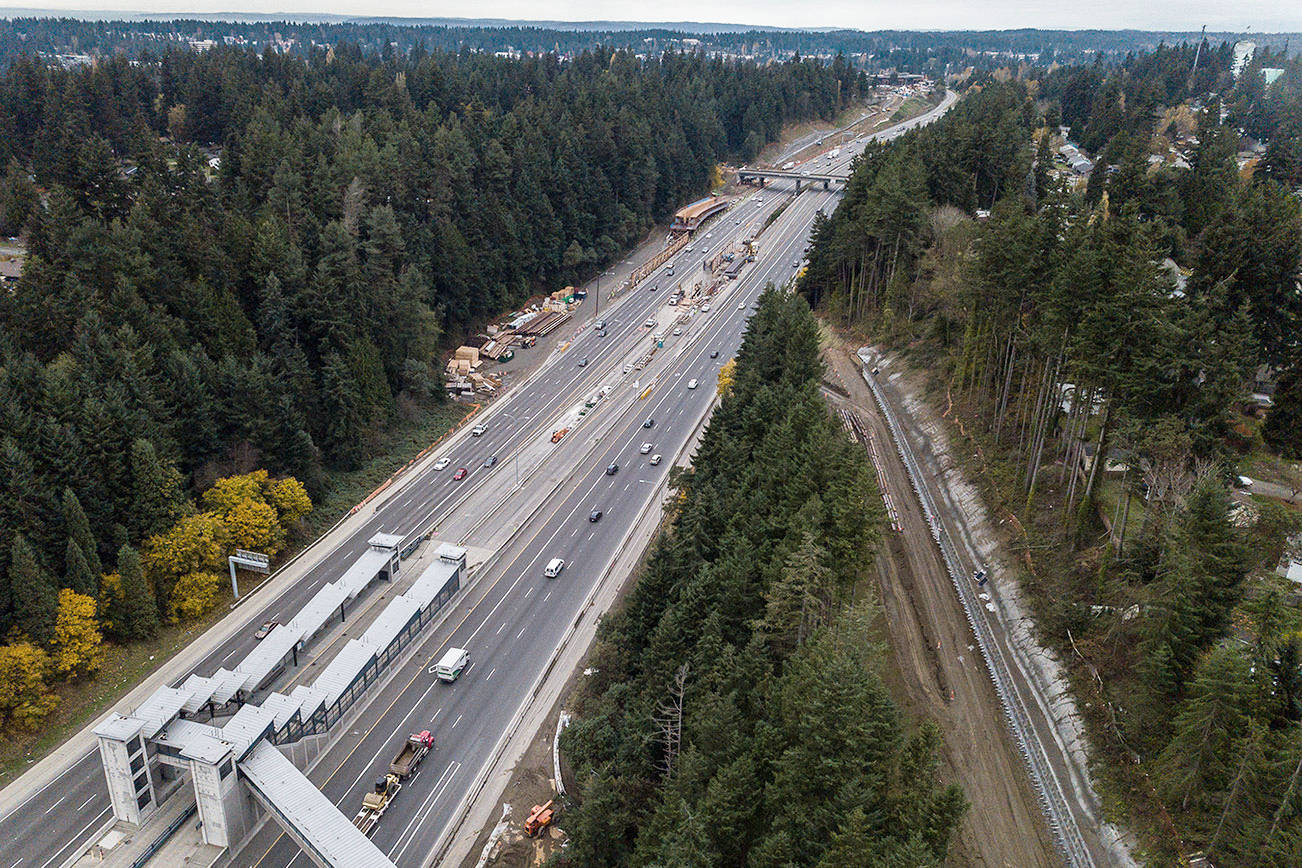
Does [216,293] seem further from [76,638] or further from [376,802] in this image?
[376,802]

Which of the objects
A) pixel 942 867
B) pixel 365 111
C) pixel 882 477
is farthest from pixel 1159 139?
pixel 942 867

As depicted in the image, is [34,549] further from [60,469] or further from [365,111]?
[365,111]

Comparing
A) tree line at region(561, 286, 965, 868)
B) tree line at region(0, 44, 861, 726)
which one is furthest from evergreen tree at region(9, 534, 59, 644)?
tree line at region(561, 286, 965, 868)

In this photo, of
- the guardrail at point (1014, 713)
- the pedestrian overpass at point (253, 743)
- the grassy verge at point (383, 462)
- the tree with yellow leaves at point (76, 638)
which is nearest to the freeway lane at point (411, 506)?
the grassy verge at point (383, 462)

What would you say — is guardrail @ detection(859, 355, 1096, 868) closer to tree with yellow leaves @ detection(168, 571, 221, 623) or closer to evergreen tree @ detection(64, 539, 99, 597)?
tree with yellow leaves @ detection(168, 571, 221, 623)

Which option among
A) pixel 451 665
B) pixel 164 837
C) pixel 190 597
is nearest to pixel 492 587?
pixel 451 665

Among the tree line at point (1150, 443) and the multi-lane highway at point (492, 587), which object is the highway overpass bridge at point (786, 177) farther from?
the tree line at point (1150, 443)
